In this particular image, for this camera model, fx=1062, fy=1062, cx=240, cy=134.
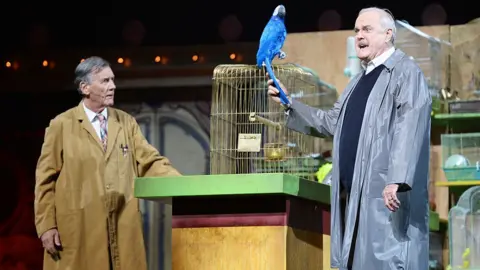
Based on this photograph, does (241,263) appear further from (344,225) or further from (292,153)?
(292,153)

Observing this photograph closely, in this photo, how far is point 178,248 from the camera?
4598 millimetres

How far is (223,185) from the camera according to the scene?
14.7 ft

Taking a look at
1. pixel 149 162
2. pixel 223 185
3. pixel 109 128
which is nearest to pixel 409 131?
pixel 223 185

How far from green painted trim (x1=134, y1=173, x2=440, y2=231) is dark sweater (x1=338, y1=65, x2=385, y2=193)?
0.24m

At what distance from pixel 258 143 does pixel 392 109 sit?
991 mm

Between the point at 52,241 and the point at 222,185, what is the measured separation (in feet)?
4.17

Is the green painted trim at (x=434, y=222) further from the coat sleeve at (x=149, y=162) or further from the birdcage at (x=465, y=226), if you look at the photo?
the coat sleeve at (x=149, y=162)

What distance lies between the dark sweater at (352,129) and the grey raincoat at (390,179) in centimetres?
4

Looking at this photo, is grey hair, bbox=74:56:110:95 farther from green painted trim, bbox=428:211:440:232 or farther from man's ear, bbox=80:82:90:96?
green painted trim, bbox=428:211:440:232

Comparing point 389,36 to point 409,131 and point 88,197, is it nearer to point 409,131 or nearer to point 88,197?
point 409,131

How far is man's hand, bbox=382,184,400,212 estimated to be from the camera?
160 inches

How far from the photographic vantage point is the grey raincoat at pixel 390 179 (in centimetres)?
417

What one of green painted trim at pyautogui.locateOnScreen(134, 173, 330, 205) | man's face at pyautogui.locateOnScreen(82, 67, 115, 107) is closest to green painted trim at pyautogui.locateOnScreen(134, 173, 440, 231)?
green painted trim at pyautogui.locateOnScreen(134, 173, 330, 205)

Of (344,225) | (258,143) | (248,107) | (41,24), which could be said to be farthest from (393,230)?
(41,24)
